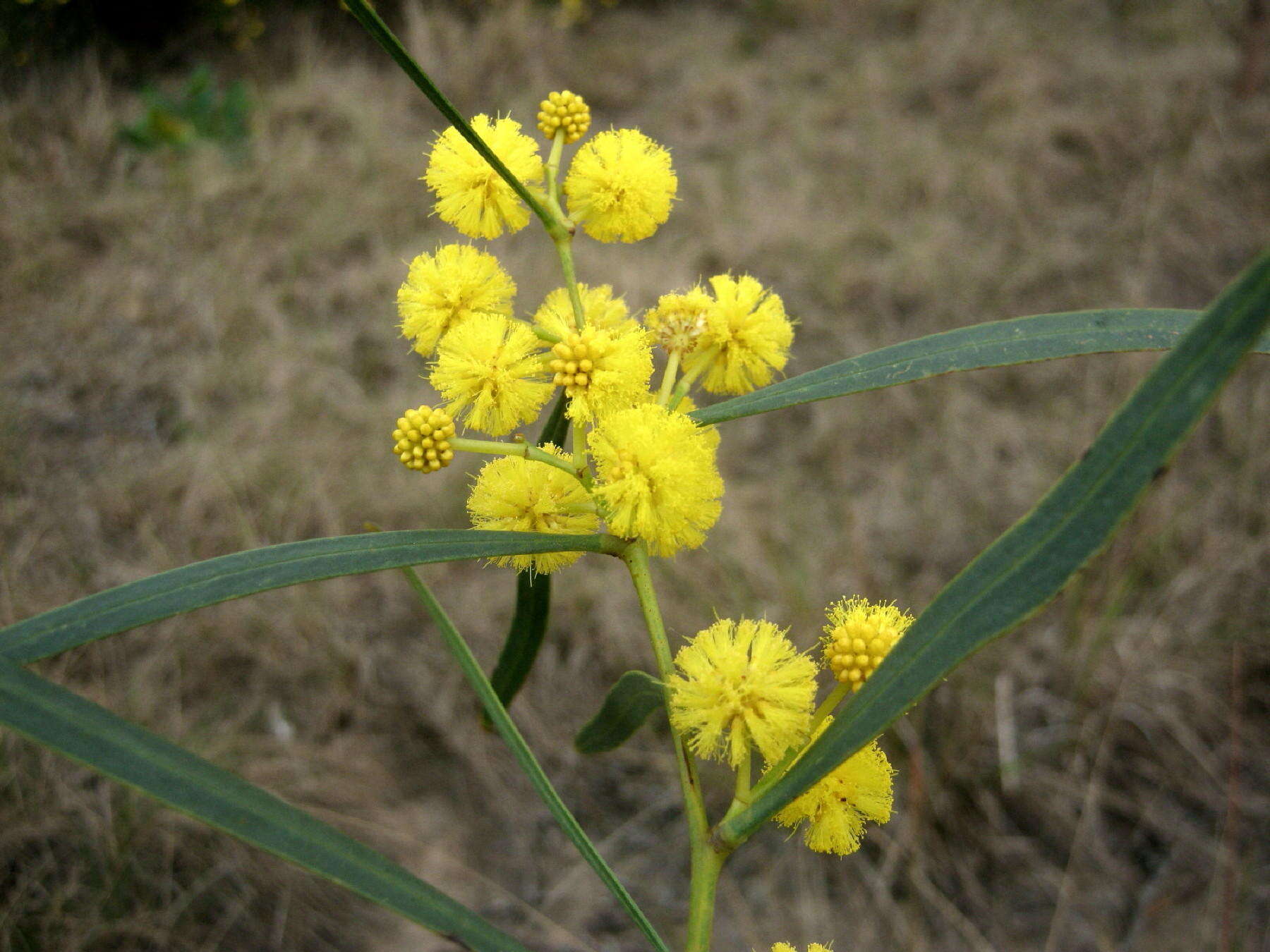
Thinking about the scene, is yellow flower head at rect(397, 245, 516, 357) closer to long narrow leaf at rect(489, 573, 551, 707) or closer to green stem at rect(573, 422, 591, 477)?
green stem at rect(573, 422, 591, 477)

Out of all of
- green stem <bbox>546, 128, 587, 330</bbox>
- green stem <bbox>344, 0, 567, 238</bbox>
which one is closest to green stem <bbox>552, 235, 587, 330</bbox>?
green stem <bbox>546, 128, 587, 330</bbox>

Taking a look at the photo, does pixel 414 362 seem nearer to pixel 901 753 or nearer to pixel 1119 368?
pixel 901 753

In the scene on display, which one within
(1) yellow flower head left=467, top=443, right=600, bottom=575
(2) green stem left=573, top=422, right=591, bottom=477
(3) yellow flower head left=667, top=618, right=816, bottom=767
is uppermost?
(2) green stem left=573, top=422, right=591, bottom=477

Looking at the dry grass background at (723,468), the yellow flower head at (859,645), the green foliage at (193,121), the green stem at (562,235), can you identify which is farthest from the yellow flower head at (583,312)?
the green foliage at (193,121)

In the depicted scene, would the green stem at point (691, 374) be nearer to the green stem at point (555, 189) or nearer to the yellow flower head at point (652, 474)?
the yellow flower head at point (652, 474)

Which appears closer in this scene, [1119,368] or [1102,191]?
[1119,368]

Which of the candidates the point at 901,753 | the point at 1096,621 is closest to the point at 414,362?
the point at 901,753
